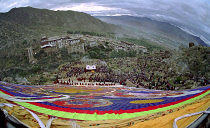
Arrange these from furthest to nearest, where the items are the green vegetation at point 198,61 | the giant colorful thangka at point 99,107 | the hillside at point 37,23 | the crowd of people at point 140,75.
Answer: the hillside at point 37,23, the green vegetation at point 198,61, the crowd of people at point 140,75, the giant colorful thangka at point 99,107

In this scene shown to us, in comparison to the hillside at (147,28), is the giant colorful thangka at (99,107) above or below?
below

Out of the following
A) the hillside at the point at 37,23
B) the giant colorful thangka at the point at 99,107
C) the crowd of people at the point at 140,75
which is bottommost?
the crowd of people at the point at 140,75

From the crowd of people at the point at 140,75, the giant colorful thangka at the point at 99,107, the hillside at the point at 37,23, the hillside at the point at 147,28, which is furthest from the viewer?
the hillside at the point at 147,28

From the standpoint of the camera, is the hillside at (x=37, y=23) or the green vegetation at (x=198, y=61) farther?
Result: the hillside at (x=37, y=23)

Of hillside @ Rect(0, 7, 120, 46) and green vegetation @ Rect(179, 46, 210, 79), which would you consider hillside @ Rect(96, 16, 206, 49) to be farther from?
green vegetation @ Rect(179, 46, 210, 79)

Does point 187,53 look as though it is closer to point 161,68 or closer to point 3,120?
point 161,68

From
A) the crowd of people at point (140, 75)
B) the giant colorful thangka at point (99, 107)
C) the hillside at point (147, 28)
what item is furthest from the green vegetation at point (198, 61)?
the hillside at point (147, 28)

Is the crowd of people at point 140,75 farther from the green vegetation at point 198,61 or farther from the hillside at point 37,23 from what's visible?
the hillside at point 37,23

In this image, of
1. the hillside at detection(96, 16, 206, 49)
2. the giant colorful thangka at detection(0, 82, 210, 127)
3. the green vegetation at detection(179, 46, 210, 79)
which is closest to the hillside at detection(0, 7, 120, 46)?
the hillside at detection(96, 16, 206, 49)
